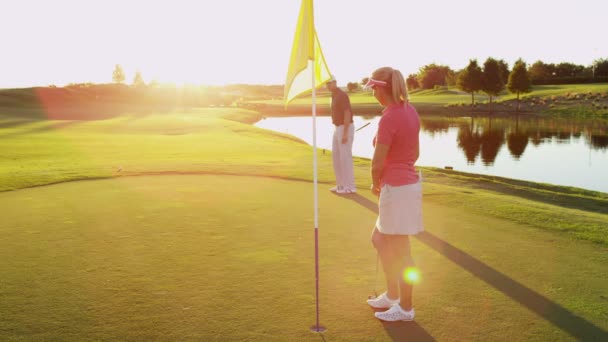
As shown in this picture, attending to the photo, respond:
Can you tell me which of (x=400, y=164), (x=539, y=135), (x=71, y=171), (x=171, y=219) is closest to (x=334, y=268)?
(x=400, y=164)

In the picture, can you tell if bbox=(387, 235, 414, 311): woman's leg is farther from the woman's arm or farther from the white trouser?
the white trouser

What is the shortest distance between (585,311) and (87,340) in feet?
14.2

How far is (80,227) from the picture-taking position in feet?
23.6

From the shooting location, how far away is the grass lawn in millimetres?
4242

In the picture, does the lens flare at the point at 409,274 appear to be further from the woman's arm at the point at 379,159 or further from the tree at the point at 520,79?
the tree at the point at 520,79

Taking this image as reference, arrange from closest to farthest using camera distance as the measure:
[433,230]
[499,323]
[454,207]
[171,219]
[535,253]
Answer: [499,323] < [535,253] < [433,230] < [171,219] < [454,207]

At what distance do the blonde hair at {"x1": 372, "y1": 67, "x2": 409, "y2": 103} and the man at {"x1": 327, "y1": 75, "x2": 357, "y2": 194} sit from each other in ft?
19.3

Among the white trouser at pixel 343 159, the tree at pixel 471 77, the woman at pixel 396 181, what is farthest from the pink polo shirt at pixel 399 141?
the tree at pixel 471 77

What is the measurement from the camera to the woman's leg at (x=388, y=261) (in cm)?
460

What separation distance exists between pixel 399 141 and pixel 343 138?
248 inches

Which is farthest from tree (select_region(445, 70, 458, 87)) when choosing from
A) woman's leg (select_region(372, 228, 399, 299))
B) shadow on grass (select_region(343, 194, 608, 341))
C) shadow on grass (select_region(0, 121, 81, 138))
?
woman's leg (select_region(372, 228, 399, 299))

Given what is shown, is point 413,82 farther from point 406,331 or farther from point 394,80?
point 406,331

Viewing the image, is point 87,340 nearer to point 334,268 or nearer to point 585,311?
point 334,268

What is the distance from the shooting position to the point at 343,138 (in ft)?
34.5
